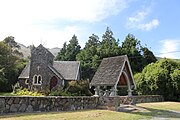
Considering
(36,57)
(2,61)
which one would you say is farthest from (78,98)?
(2,61)

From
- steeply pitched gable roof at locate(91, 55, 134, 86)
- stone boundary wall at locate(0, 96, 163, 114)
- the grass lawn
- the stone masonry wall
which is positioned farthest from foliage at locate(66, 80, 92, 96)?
the grass lawn

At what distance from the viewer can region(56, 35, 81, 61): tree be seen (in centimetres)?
6625

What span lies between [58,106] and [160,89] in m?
20.4

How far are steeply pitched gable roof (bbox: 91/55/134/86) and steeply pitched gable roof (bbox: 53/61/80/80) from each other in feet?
63.0

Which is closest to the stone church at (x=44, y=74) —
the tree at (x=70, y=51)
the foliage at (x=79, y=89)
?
the foliage at (x=79, y=89)

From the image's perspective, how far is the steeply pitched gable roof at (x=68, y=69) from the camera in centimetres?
4106

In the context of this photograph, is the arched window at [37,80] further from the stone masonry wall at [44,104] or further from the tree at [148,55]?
the stone masonry wall at [44,104]

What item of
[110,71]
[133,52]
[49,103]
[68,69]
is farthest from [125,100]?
[133,52]

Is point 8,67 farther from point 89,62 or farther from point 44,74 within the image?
point 89,62

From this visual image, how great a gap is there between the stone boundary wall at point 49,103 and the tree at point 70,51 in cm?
4716

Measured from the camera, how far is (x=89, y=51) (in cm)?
5394

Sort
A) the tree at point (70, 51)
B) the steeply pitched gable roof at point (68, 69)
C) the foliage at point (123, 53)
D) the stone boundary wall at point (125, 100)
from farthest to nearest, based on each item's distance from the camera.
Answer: the tree at point (70, 51)
the foliage at point (123, 53)
the steeply pitched gable roof at point (68, 69)
the stone boundary wall at point (125, 100)

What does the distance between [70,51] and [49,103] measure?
53787mm

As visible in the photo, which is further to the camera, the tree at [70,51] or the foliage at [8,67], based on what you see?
the tree at [70,51]
